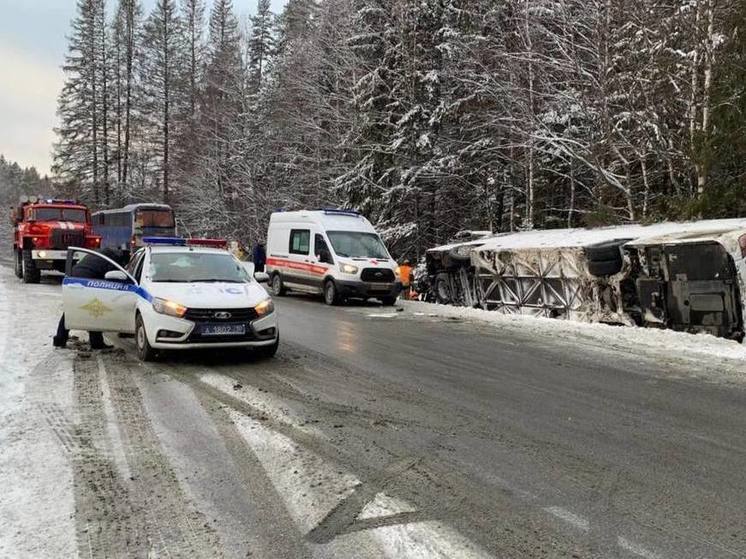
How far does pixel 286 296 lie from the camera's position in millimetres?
18562

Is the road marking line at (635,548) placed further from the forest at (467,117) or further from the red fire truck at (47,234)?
the red fire truck at (47,234)

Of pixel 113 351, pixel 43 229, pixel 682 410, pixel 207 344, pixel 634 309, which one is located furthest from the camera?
pixel 43 229

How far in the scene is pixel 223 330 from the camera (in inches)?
309

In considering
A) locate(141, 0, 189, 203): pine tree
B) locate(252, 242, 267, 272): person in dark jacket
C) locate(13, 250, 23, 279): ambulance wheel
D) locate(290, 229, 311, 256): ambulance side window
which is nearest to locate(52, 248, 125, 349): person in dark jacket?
locate(290, 229, 311, 256): ambulance side window

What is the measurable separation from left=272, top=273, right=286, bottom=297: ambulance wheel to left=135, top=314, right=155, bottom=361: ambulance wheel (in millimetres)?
10011

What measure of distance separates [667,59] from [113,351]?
1544 centimetres

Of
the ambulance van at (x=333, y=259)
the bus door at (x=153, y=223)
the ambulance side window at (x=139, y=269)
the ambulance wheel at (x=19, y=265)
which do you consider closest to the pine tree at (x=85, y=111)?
the bus door at (x=153, y=223)

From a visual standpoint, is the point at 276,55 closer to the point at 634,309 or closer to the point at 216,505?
the point at 634,309

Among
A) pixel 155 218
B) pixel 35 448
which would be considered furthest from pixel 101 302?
pixel 155 218

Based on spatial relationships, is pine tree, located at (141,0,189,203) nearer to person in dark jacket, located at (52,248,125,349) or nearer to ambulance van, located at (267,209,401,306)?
ambulance van, located at (267,209,401,306)

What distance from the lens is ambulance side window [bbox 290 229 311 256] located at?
17.2 metres

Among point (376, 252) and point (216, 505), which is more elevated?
point (376, 252)

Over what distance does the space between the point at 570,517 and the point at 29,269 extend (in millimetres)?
20269

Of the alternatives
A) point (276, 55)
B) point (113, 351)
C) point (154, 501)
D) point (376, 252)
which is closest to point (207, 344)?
point (113, 351)
